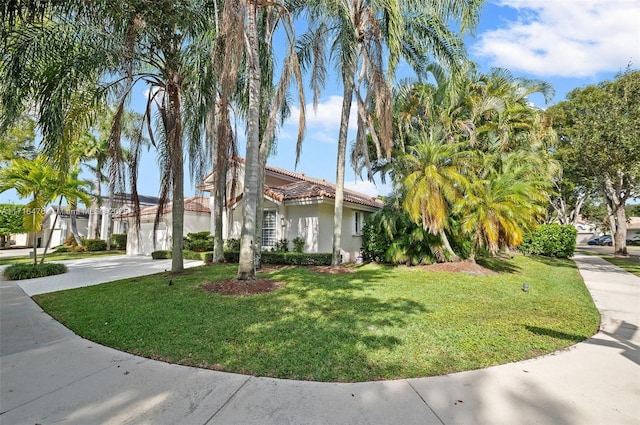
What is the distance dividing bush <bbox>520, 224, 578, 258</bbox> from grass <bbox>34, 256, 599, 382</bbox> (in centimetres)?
1342

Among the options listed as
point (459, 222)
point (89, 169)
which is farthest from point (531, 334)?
point (89, 169)

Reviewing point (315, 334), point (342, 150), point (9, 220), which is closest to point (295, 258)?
point (342, 150)

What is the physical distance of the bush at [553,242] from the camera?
20.1m

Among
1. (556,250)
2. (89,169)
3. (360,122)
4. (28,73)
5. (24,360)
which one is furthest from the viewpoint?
(89,169)

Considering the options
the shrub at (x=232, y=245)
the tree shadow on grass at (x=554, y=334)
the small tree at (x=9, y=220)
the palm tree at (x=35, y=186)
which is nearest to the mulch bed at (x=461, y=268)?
the tree shadow on grass at (x=554, y=334)

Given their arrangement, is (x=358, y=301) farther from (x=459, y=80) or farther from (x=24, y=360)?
(x=459, y=80)

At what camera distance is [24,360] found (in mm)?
4164

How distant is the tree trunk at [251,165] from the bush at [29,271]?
979 centimetres

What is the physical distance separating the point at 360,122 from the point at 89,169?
28069 mm

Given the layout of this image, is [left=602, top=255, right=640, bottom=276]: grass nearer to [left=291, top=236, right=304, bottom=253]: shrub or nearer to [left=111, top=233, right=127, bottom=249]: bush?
[left=291, top=236, right=304, bottom=253]: shrub

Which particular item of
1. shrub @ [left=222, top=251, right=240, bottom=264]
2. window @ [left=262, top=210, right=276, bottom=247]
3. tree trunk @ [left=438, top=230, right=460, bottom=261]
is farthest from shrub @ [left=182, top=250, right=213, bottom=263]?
tree trunk @ [left=438, top=230, right=460, bottom=261]

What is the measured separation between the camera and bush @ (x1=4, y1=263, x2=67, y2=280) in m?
11.6

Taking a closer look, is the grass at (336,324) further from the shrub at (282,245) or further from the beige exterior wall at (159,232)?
the beige exterior wall at (159,232)

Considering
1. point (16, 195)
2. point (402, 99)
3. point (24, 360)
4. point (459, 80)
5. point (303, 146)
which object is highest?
point (402, 99)
